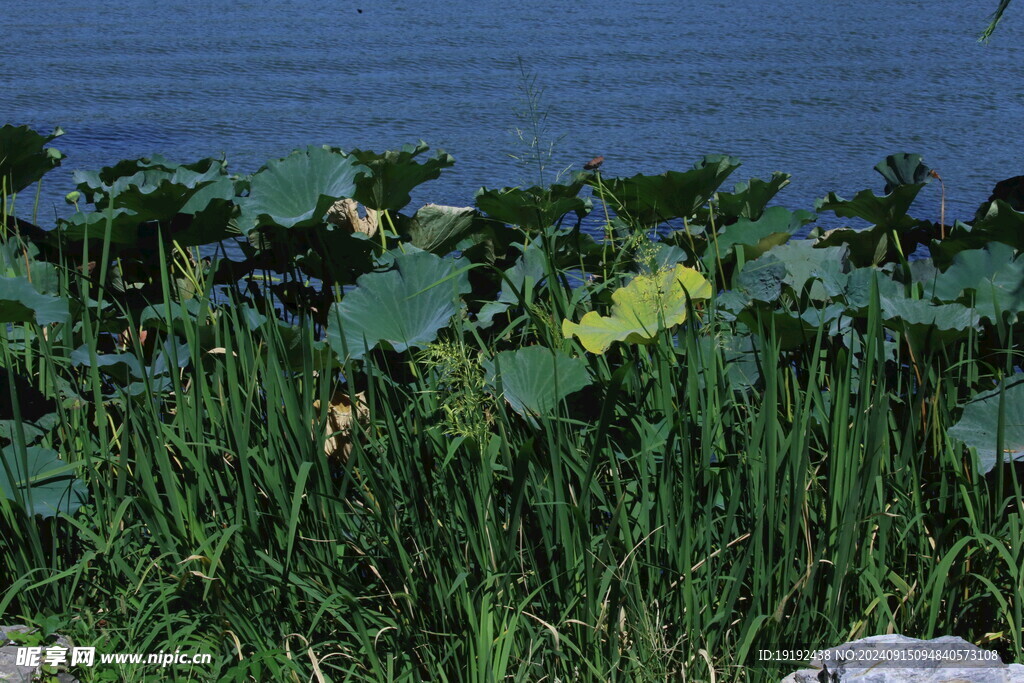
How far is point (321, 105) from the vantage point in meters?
4.00

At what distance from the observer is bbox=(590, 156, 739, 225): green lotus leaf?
2.03 meters

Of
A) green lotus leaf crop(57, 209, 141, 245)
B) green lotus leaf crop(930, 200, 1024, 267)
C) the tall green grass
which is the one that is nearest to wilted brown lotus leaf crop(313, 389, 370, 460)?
the tall green grass

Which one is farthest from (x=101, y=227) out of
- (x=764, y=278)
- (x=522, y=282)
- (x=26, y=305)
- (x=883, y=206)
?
(x=883, y=206)

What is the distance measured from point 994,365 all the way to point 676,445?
61 cm

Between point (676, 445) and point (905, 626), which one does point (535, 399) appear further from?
point (905, 626)

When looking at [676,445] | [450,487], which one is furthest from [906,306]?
[450,487]

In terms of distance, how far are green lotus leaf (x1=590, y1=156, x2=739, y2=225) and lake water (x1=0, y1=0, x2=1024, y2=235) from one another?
0.51m

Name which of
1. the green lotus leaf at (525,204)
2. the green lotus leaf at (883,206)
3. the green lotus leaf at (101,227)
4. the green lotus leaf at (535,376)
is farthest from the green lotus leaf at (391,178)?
the green lotus leaf at (883,206)

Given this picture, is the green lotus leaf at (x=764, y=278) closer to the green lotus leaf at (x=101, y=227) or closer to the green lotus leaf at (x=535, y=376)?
the green lotus leaf at (x=535, y=376)

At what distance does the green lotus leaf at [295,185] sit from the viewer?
6.89 ft

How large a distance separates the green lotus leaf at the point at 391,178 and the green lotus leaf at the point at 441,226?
6 cm

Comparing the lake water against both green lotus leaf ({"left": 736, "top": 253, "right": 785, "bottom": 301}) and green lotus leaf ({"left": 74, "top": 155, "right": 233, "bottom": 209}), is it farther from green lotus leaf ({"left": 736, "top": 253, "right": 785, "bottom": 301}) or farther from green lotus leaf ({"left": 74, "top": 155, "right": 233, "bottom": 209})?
green lotus leaf ({"left": 736, "top": 253, "right": 785, "bottom": 301})

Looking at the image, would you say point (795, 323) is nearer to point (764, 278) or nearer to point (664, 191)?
point (764, 278)

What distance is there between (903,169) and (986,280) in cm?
64
